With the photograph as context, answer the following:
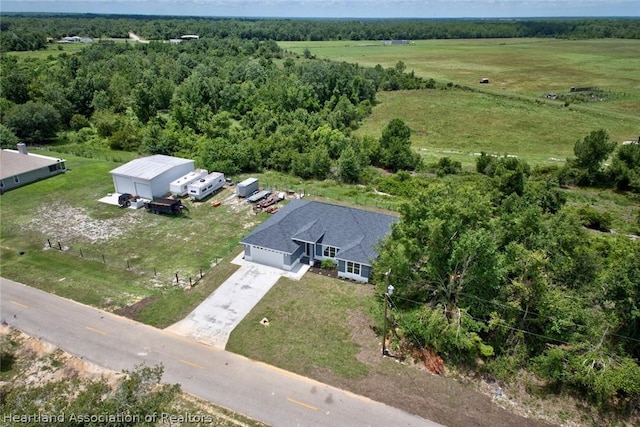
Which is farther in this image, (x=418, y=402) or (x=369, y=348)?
(x=369, y=348)

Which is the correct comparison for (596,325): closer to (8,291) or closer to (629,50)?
(8,291)

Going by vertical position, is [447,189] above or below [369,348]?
above

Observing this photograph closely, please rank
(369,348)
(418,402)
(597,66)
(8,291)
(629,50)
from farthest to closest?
(629,50)
(597,66)
(8,291)
(369,348)
(418,402)

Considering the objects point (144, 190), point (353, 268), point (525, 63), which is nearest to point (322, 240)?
point (353, 268)

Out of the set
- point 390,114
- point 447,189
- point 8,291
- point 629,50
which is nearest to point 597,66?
point 629,50

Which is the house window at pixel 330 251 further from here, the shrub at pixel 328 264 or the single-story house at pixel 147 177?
the single-story house at pixel 147 177

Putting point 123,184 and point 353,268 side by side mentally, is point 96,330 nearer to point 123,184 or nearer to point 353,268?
point 353,268

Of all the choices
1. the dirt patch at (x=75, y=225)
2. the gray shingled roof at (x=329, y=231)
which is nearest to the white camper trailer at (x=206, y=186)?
the dirt patch at (x=75, y=225)
